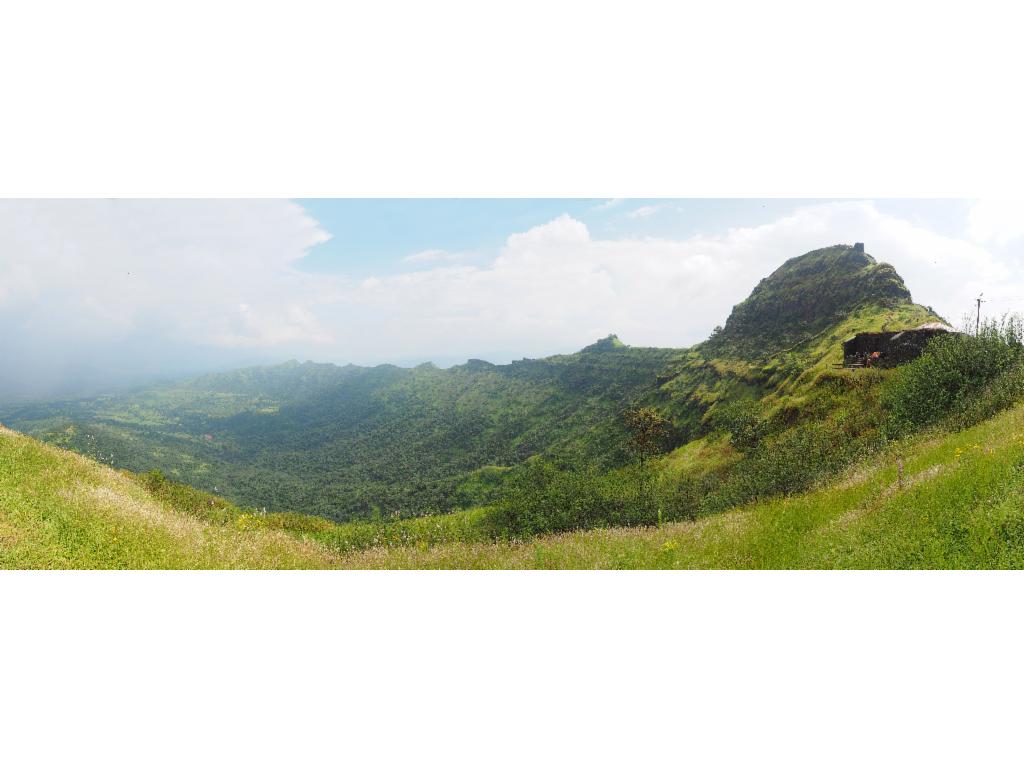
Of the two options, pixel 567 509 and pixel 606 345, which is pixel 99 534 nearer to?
pixel 567 509

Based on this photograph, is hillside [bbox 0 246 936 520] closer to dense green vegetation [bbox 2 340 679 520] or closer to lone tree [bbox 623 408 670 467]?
dense green vegetation [bbox 2 340 679 520]

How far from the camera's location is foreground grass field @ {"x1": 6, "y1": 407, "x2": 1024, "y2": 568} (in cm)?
511

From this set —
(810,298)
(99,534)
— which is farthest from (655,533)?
(810,298)

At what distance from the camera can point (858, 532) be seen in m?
5.76

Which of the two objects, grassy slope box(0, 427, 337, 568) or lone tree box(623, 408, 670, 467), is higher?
grassy slope box(0, 427, 337, 568)

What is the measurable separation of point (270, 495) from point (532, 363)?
8336cm

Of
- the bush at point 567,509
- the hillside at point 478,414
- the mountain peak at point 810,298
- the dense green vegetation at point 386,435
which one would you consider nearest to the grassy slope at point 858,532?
the bush at point 567,509

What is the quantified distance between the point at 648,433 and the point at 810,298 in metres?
25.4

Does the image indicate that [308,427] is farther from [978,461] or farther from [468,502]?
[978,461]

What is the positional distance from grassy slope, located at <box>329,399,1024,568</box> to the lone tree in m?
23.9

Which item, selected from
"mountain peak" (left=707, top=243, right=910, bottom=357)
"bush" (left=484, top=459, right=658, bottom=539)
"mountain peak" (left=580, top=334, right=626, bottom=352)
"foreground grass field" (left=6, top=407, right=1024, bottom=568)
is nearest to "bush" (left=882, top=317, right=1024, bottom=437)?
"foreground grass field" (left=6, top=407, right=1024, bottom=568)

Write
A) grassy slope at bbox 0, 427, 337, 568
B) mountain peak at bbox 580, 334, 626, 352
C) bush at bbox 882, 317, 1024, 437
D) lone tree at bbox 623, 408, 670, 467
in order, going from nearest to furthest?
1. grassy slope at bbox 0, 427, 337, 568
2. bush at bbox 882, 317, 1024, 437
3. lone tree at bbox 623, 408, 670, 467
4. mountain peak at bbox 580, 334, 626, 352
